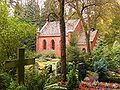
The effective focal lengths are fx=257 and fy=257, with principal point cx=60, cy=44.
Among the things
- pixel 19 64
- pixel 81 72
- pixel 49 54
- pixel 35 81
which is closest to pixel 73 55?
pixel 81 72

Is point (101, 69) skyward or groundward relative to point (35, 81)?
groundward

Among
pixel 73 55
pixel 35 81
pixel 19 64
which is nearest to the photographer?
pixel 35 81

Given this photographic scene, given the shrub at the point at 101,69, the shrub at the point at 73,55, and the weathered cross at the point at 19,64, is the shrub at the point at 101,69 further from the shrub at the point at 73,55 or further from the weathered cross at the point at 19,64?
the weathered cross at the point at 19,64

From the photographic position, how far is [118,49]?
94.3 feet

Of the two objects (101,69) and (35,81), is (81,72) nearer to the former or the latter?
(101,69)

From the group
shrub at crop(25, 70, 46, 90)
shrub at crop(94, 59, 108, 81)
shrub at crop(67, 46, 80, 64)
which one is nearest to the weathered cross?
shrub at crop(25, 70, 46, 90)

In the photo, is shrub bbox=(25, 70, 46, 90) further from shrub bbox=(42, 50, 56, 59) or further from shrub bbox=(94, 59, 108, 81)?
shrub bbox=(42, 50, 56, 59)

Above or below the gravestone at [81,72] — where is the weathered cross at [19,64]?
above

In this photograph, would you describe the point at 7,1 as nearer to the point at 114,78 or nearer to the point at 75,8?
the point at 114,78

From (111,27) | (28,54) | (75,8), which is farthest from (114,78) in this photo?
(111,27)

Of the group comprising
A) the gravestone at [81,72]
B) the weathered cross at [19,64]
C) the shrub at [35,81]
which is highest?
the weathered cross at [19,64]

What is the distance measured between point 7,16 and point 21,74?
399 cm

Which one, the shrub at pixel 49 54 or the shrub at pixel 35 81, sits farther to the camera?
the shrub at pixel 49 54

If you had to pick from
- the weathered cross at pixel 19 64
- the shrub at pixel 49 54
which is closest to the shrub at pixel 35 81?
the weathered cross at pixel 19 64
